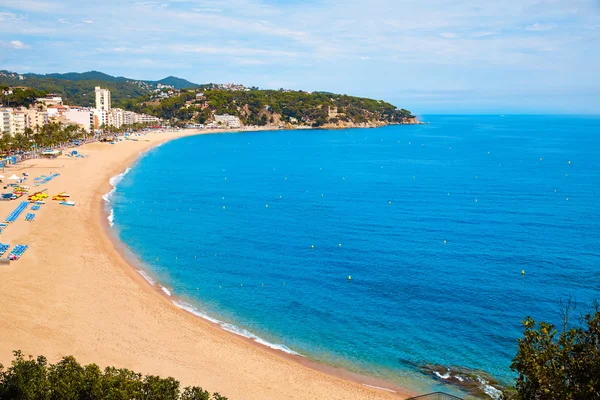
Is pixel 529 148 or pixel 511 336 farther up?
pixel 529 148

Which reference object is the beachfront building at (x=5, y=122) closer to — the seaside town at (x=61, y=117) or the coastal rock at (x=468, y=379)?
the seaside town at (x=61, y=117)

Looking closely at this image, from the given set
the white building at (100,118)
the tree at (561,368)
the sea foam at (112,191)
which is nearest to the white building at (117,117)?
the white building at (100,118)

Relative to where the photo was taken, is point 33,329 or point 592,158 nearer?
point 33,329

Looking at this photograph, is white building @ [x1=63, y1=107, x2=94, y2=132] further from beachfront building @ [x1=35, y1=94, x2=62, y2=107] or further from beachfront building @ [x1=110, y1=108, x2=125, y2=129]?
beachfront building @ [x1=110, y1=108, x2=125, y2=129]

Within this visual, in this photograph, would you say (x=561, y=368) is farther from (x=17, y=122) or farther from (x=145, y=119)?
(x=145, y=119)

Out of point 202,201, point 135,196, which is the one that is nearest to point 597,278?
point 202,201

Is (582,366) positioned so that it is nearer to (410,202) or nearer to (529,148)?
(410,202)

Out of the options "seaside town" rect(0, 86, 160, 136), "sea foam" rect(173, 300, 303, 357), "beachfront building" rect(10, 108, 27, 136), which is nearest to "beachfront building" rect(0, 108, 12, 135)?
"seaside town" rect(0, 86, 160, 136)
